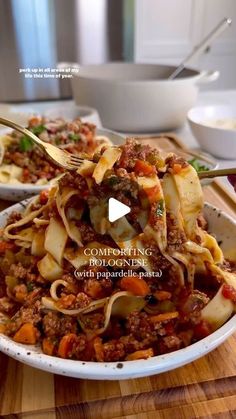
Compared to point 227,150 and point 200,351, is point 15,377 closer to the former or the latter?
point 200,351

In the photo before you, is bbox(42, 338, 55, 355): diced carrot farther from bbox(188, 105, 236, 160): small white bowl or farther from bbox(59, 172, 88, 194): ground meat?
bbox(188, 105, 236, 160): small white bowl

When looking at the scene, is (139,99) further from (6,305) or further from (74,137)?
(6,305)

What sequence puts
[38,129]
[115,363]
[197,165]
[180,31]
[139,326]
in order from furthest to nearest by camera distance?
[180,31] < [38,129] < [197,165] < [139,326] < [115,363]

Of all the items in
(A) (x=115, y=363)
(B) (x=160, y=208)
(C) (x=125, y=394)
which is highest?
(B) (x=160, y=208)

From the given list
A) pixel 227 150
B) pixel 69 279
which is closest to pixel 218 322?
pixel 69 279

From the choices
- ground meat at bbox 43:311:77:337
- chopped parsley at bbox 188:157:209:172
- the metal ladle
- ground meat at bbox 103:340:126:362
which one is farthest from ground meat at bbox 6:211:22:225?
the metal ladle

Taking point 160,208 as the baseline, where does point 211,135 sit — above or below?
below

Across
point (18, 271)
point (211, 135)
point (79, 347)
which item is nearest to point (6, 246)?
point (18, 271)

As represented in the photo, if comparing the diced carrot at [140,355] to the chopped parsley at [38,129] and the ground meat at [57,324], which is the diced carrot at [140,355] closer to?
the ground meat at [57,324]

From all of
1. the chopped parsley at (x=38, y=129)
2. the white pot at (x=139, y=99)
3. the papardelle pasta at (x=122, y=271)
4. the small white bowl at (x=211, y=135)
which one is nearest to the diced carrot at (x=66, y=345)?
the papardelle pasta at (x=122, y=271)
